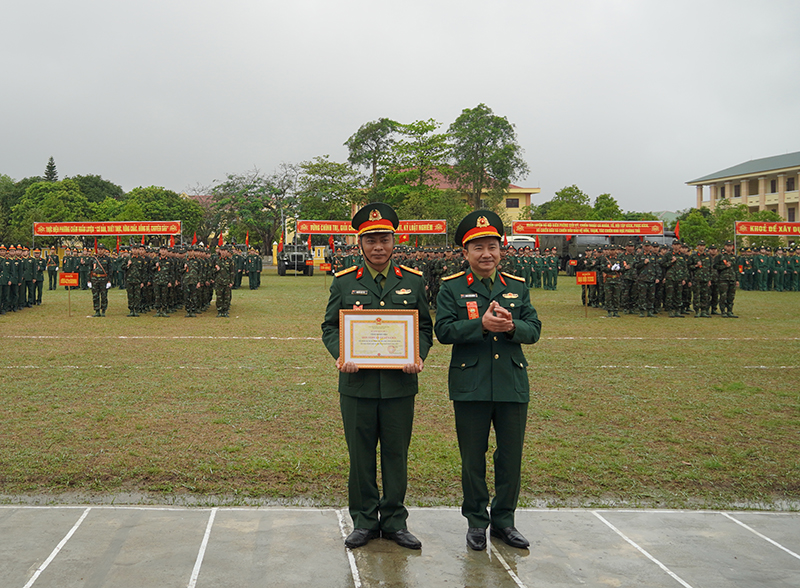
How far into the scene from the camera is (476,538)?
3760 millimetres

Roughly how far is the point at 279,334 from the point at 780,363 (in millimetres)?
9171

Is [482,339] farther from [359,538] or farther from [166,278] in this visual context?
[166,278]

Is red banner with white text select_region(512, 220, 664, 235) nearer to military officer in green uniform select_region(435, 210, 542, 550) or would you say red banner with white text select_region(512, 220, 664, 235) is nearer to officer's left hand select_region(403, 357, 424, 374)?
military officer in green uniform select_region(435, 210, 542, 550)

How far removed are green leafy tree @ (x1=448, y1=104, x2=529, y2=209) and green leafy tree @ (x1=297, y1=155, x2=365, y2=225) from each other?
903cm

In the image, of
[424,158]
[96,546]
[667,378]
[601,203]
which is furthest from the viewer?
[601,203]

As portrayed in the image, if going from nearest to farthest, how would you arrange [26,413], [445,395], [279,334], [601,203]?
[26,413]
[445,395]
[279,334]
[601,203]

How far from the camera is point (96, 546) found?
12.1 feet

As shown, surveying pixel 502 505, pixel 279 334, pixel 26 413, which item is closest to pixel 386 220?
pixel 502 505

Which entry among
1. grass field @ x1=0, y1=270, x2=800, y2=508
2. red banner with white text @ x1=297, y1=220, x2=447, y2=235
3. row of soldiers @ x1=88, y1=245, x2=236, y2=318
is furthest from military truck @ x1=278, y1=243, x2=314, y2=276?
grass field @ x1=0, y1=270, x2=800, y2=508

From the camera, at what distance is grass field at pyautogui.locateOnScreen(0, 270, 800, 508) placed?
15.9 feet

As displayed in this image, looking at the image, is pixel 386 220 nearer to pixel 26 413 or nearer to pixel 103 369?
pixel 26 413

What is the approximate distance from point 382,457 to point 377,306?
91 centimetres

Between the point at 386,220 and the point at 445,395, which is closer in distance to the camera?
the point at 386,220

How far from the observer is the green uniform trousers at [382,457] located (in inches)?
153
